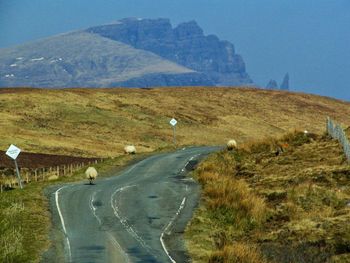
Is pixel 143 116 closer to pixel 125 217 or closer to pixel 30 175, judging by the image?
pixel 30 175

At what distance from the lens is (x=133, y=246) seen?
73.8 ft

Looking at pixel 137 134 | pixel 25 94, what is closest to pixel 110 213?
pixel 137 134

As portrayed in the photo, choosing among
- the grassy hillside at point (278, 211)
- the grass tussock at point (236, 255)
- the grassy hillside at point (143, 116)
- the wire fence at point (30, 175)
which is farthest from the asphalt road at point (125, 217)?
the grassy hillside at point (143, 116)

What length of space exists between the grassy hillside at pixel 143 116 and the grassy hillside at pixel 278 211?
29437 millimetres

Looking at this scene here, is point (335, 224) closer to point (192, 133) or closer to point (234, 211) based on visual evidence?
point (234, 211)

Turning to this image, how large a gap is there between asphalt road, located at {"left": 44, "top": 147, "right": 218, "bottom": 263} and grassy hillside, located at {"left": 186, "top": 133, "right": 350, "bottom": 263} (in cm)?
92

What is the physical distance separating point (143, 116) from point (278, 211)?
221ft

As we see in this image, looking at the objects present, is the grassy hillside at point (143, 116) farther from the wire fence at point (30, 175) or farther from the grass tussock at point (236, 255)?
the grass tussock at point (236, 255)

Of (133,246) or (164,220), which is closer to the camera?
(133,246)

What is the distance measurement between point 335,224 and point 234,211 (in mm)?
5854

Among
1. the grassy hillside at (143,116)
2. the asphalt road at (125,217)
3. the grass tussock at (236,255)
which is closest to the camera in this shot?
the grass tussock at (236,255)

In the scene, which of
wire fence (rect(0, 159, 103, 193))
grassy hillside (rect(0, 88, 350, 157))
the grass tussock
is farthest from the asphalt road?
grassy hillside (rect(0, 88, 350, 157))

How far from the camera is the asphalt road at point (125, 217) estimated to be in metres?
21.6

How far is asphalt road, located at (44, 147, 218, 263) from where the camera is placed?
2158 centimetres
